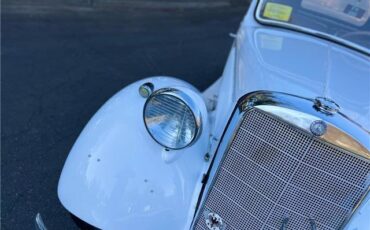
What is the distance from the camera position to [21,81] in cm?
423

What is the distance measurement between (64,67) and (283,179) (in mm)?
3734

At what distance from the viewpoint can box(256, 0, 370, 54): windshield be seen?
2.54 metres

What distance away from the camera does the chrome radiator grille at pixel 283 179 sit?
61.8 inches

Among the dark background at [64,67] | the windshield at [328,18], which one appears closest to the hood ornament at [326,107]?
the windshield at [328,18]

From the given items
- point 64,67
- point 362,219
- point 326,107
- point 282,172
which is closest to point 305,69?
point 326,107

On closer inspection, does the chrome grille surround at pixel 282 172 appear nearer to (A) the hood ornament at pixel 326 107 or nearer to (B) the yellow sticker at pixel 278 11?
(A) the hood ornament at pixel 326 107

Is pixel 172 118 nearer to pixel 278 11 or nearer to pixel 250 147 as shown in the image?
pixel 250 147

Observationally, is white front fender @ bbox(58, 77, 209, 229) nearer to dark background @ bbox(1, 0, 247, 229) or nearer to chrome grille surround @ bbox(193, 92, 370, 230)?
chrome grille surround @ bbox(193, 92, 370, 230)

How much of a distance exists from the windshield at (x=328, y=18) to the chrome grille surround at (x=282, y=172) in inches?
45.5

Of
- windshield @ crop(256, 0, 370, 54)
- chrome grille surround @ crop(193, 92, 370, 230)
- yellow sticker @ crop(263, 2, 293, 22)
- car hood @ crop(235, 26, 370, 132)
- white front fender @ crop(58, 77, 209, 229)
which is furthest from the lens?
yellow sticker @ crop(263, 2, 293, 22)

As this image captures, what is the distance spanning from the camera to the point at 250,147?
1.70 m

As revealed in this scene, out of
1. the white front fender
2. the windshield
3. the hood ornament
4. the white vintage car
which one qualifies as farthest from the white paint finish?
the windshield

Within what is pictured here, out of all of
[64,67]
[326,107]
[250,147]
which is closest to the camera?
[326,107]

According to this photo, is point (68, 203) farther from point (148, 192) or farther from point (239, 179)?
point (239, 179)
